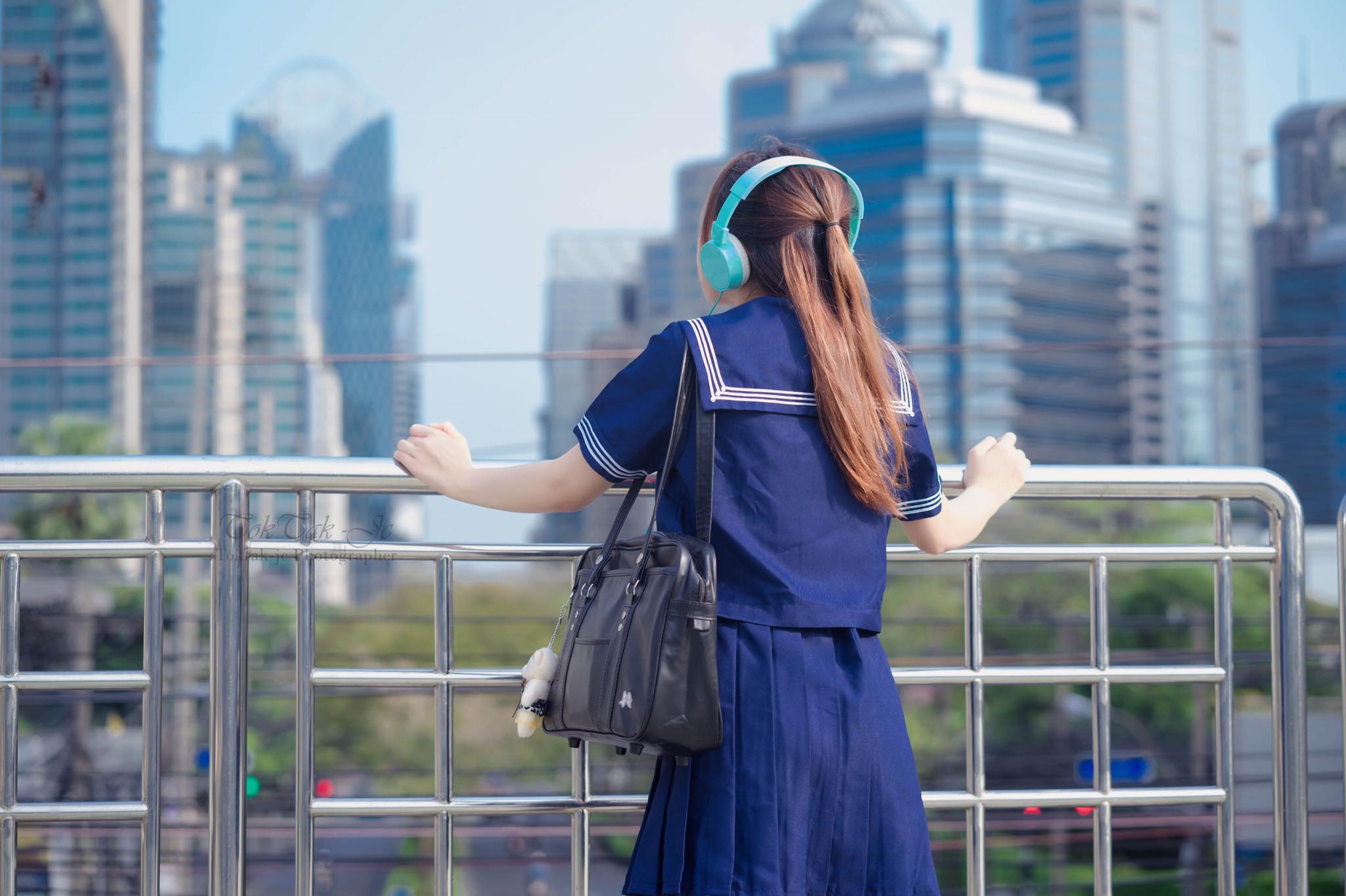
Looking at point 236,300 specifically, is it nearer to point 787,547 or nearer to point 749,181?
A: point 749,181

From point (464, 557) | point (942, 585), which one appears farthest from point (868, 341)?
point (942, 585)

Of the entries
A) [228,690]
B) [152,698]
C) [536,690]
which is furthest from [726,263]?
[152,698]

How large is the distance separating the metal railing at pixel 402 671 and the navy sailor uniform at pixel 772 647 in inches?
16.8

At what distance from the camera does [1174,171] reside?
94.6 m

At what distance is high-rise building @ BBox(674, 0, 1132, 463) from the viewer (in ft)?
247

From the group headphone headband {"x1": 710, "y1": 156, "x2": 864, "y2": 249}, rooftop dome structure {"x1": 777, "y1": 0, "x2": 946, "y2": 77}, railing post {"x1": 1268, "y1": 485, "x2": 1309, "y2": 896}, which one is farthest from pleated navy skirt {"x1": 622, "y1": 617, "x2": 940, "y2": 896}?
rooftop dome structure {"x1": 777, "y1": 0, "x2": 946, "y2": 77}

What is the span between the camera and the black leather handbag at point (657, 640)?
1.41 metres

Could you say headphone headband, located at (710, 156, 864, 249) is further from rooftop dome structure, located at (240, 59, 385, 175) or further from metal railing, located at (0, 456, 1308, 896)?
rooftop dome structure, located at (240, 59, 385, 175)

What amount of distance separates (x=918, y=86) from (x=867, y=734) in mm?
82864

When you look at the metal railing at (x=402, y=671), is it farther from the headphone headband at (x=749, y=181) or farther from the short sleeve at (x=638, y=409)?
the headphone headband at (x=749, y=181)

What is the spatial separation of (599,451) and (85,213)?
86.9m

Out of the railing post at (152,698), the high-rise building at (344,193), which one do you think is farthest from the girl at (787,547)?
the high-rise building at (344,193)

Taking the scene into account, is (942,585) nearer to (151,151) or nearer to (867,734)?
(867,734)

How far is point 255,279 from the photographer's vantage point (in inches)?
3049
